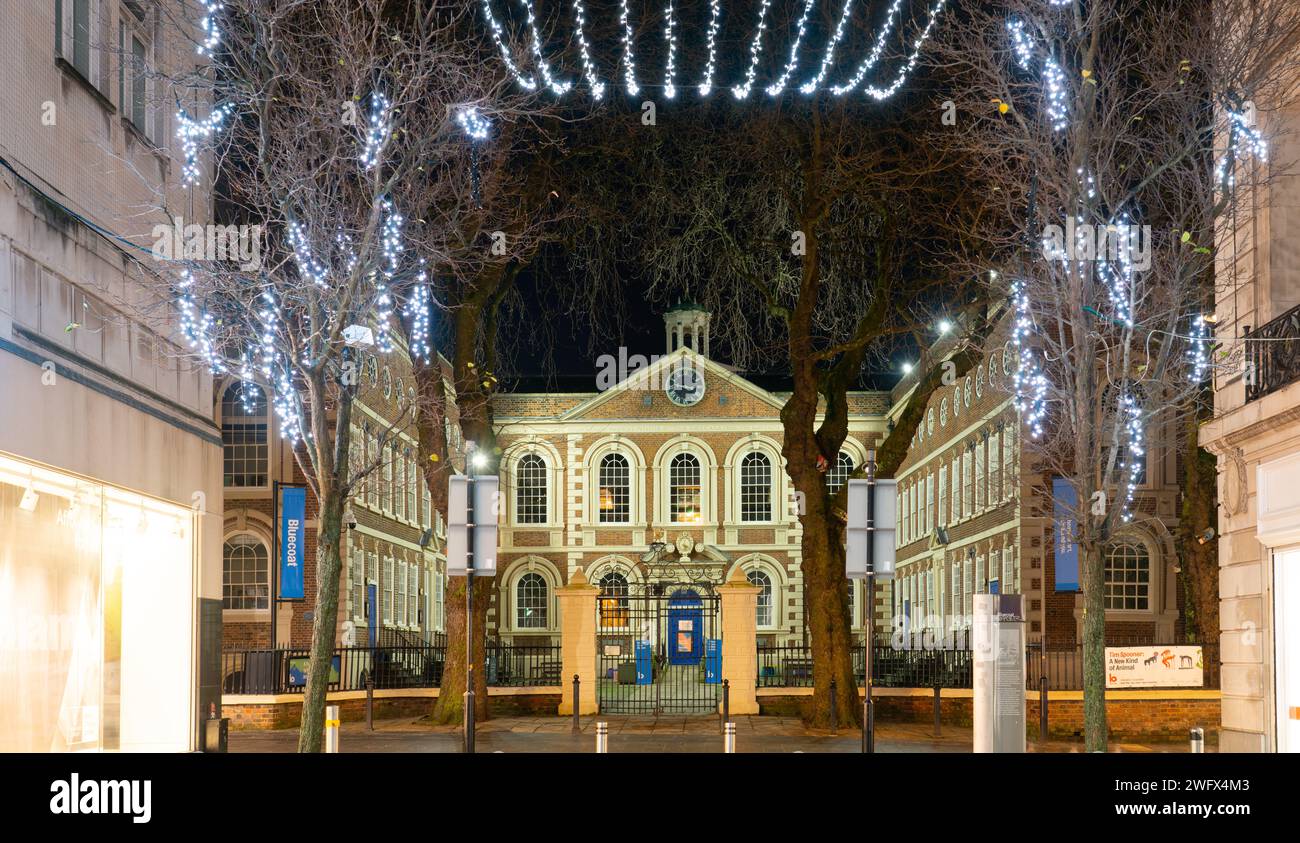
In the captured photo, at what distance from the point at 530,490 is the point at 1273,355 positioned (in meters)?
45.4

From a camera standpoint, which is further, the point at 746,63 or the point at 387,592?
the point at 387,592

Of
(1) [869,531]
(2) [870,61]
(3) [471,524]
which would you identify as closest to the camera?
(1) [869,531]

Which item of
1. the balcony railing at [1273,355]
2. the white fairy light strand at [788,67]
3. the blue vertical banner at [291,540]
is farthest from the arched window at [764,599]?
the balcony railing at [1273,355]

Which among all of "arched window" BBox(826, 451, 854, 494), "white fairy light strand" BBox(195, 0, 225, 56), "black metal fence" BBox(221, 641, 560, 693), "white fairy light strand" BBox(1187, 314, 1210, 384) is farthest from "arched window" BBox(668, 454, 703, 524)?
"white fairy light strand" BBox(195, 0, 225, 56)

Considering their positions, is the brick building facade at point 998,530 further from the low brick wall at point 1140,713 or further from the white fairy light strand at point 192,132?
the white fairy light strand at point 192,132

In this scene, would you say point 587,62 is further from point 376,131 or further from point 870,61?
point 376,131

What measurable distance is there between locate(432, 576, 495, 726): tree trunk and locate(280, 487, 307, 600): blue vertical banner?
7.07 metres

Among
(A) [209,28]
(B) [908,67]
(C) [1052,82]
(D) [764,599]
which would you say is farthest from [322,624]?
(D) [764,599]

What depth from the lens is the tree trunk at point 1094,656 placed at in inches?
644

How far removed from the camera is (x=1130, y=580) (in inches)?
1543

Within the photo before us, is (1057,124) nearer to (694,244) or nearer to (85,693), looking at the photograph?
(694,244)

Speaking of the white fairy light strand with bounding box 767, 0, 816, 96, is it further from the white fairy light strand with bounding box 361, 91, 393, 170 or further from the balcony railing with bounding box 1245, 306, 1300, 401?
the balcony railing with bounding box 1245, 306, 1300, 401

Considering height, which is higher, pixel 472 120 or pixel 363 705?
pixel 472 120

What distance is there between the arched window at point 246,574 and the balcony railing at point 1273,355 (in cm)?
2746
